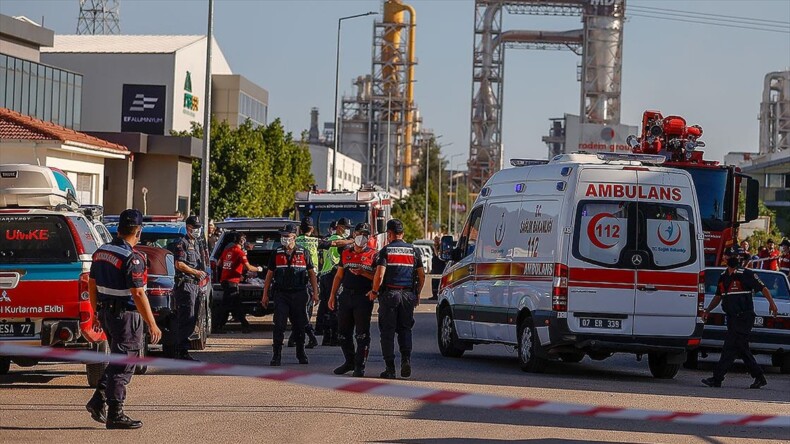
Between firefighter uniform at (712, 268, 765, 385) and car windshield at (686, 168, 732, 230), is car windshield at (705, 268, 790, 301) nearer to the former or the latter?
car windshield at (686, 168, 732, 230)

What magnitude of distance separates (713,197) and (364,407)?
39.9ft

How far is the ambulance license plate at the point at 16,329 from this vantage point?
1375 centimetres

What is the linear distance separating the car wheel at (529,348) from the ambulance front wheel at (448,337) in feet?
7.09

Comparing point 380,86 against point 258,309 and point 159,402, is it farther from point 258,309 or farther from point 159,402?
point 159,402

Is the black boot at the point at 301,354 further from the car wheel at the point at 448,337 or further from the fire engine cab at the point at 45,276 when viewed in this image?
the fire engine cab at the point at 45,276

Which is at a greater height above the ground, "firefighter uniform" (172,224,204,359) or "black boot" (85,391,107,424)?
"firefighter uniform" (172,224,204,359)

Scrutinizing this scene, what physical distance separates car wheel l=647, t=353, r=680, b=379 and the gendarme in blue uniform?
8597mm

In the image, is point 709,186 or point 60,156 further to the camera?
point 60,156

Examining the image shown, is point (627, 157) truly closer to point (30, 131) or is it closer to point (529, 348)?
point (529, 348)

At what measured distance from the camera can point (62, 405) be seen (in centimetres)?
1311

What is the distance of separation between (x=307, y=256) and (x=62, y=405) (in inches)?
219

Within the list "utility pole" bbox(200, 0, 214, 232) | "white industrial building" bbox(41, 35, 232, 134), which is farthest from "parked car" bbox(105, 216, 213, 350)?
"white industrial building" bbox(41, 35, 232, 134)

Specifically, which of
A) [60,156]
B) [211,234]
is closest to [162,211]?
[60,156]

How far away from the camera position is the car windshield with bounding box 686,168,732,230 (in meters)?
23.9
